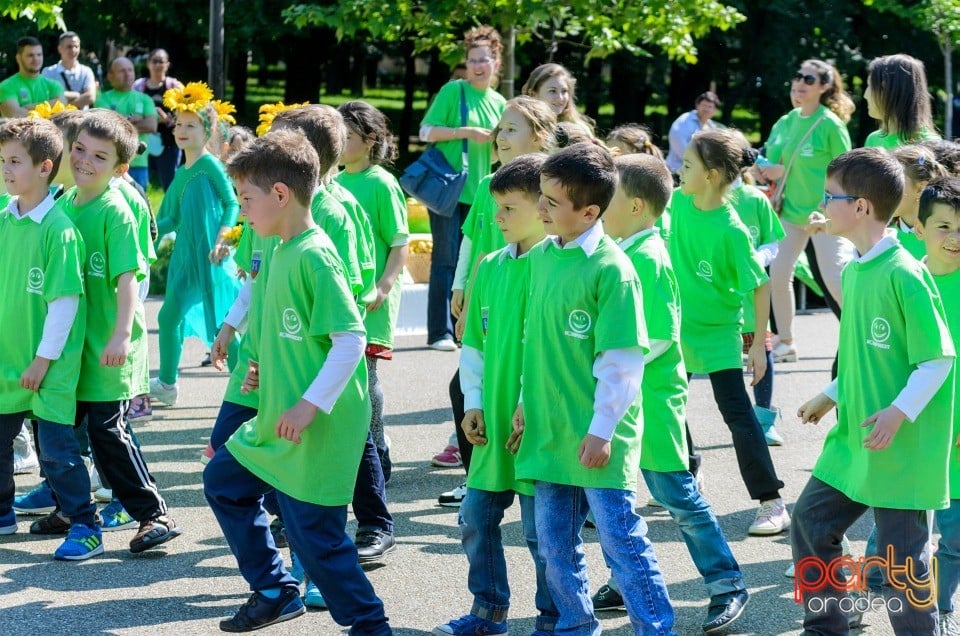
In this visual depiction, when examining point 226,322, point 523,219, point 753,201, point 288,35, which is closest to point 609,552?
point 523,219

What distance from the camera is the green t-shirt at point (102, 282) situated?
5453 mm

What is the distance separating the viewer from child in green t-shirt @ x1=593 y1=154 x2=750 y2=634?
15.0 ft

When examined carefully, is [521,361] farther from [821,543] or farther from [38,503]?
[38,503]

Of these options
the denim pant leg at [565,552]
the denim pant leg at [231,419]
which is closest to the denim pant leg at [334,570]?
the denim pant leg at [565,552]

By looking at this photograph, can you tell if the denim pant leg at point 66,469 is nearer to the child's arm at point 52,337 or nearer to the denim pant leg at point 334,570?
the child's arm at point 52,337

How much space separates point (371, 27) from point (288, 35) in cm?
1078

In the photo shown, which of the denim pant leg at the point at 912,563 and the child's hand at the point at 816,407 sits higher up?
the child's hand at the point at 816,407

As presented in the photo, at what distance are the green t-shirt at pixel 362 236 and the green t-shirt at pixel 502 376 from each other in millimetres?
1101

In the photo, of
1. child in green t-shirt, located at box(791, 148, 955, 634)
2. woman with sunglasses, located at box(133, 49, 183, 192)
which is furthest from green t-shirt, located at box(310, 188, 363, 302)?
woman with sunglasses, located at box(133, 49, 183, 192)

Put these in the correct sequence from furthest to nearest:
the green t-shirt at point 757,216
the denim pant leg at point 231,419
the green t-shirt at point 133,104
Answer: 1. the green t-shirt at point 133,104
2. the green t-shirt at point 757,216
3. the denim pant leg at point 231,419

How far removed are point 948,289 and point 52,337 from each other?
3.34m

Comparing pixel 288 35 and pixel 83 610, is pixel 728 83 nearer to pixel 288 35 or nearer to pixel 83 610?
pixel 288 35

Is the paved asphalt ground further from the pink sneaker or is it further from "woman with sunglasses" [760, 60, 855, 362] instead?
"woman with sunglasses" [760, 60, 855, 362]

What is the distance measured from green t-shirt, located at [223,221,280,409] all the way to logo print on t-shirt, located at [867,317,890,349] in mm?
1956
